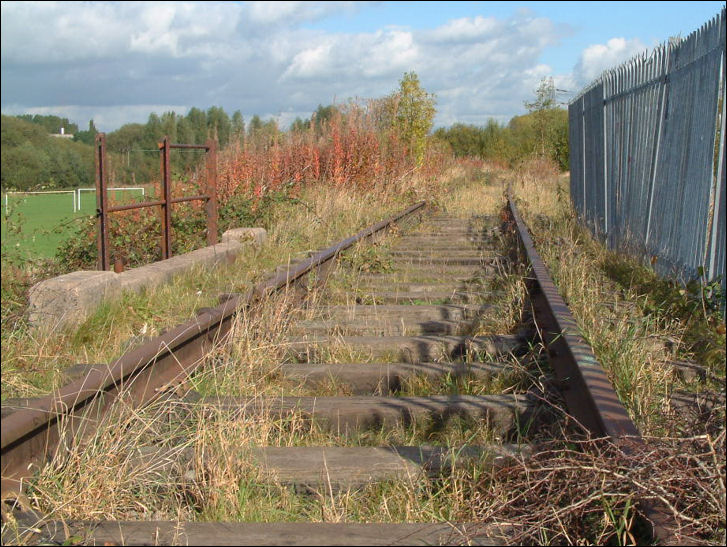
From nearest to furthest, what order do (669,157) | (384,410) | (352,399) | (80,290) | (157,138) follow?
1. (384,410)
2. (352,399)
3. (80,290)
4. (669,157)
5. (157,138)

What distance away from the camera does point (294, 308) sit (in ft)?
19.8

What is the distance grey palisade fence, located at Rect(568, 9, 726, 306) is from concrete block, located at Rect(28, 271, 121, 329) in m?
4.52

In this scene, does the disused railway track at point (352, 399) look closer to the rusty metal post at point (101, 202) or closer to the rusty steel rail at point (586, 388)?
the rusty steel rail at point (586, 388)

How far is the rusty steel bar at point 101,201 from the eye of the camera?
666 centimetres

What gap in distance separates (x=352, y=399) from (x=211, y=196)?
5536mm

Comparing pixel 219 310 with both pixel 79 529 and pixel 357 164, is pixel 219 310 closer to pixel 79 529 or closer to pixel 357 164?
pixel 79 529

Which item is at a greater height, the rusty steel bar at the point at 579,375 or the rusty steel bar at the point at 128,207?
the rusty steel bar at the point at 128,207

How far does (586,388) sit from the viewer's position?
11.1 feet

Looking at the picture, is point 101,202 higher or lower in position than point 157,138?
lower

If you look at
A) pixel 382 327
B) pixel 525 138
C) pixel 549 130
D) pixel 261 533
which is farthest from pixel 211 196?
pixel 525 138

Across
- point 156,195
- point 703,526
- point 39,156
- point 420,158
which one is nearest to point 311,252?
point 156,195

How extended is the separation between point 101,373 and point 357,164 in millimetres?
13461

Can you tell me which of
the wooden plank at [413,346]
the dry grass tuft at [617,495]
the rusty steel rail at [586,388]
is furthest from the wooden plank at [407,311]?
the dry grass tuft at [617,495]

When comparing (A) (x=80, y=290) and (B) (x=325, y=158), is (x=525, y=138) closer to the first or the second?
(B) (x=325, y=158)
